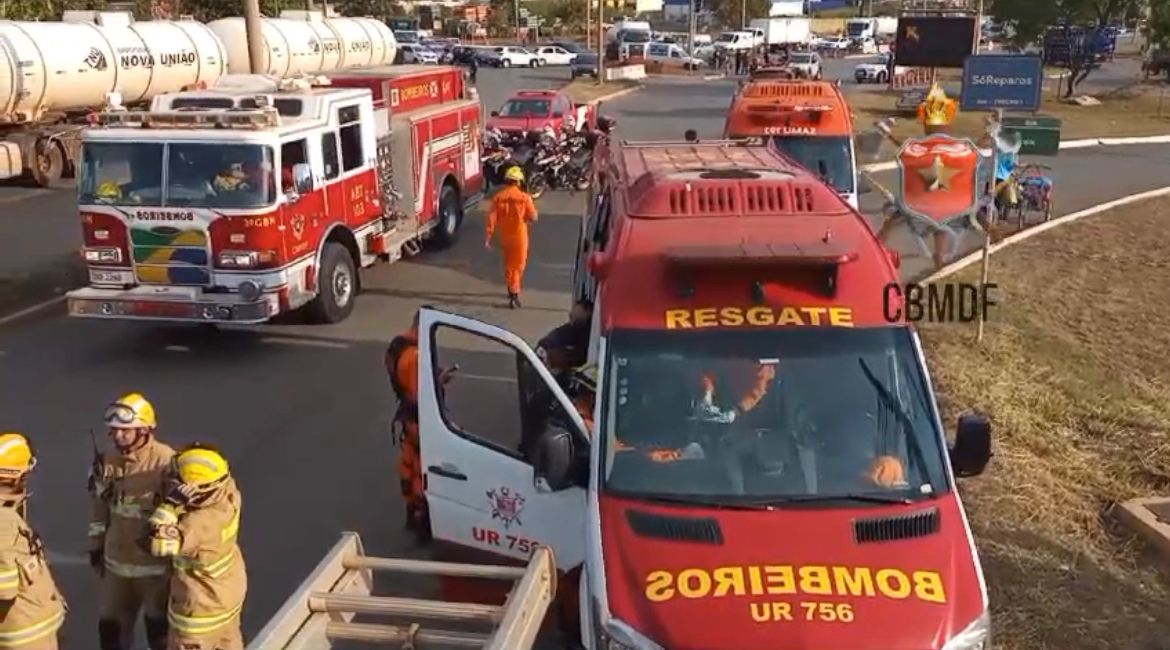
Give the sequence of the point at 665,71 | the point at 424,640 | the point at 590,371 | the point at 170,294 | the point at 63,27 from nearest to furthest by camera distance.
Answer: the point at 424,640, the point at 590,371, the point at 170,294, the point at 63,27, the point at 665,71

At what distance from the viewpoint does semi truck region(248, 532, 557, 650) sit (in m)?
4.80

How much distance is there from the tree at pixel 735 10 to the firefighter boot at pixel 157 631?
92542 millimetres

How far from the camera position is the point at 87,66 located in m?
24.7

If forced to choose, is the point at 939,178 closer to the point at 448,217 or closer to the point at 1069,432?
the point at 1069,432

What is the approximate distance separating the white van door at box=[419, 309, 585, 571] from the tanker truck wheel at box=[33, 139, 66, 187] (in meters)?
20.9

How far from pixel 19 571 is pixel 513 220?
8655 mm

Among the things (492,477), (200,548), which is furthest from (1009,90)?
(200,548)

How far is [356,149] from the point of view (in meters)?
13.3

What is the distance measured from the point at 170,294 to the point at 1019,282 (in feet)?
33.0

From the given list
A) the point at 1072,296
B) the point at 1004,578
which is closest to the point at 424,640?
the point at 1004,578

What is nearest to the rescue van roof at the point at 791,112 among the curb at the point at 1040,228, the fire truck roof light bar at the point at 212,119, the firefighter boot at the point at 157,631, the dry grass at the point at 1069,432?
the curb at the point at 1040,228

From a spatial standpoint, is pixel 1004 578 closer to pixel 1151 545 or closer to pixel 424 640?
pixel 1151 545

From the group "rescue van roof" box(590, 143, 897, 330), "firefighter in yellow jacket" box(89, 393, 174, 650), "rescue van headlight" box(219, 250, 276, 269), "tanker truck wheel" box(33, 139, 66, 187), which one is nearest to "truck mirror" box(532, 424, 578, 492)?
"rescue van roof" box(590, 143, 897, 330)

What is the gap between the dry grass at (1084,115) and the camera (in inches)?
1249
